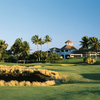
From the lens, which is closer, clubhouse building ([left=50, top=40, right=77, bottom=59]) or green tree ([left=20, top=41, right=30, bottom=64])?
green tree ([left=20, top=41, right=30, bottom=64])

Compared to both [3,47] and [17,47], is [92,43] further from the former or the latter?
[3,47]

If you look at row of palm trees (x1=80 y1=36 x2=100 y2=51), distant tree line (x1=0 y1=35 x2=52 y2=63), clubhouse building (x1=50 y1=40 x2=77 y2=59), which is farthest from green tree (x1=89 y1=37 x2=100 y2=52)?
distant tree line (x1=0 y1=35 x2=52 y2=63)

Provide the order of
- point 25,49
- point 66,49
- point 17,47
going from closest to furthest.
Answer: point 25,49, point 17,47, point 66,49

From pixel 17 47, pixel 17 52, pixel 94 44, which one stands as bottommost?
pixel 17 52

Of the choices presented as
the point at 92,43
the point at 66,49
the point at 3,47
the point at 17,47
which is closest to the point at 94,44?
the point at 92,43

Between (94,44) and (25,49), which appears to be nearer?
(94,44)

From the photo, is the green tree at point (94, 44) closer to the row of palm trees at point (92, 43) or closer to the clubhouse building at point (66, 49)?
the row of palm trees at point (92, 43)

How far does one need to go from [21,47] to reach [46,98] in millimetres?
57850

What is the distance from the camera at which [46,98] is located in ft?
17.1

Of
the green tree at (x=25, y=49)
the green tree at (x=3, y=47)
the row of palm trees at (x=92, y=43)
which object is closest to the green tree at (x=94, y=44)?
the row of palm trees at (x=92, y=43)

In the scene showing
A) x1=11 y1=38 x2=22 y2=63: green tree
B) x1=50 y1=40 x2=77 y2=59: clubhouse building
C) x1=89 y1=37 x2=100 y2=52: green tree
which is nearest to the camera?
x1=89 y1=37 x2=100 y2=52: green tree

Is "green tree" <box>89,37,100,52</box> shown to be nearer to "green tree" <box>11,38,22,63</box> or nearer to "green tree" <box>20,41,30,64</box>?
"green tree" <box>20,41,30,64</box>

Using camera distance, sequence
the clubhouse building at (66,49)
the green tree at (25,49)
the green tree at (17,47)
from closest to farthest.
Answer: the green tree at (25,49), the green tree at (17,47), the clubhouse building at (66,49)

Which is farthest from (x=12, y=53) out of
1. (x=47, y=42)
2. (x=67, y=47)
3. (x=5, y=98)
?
(x=5, y=98)
